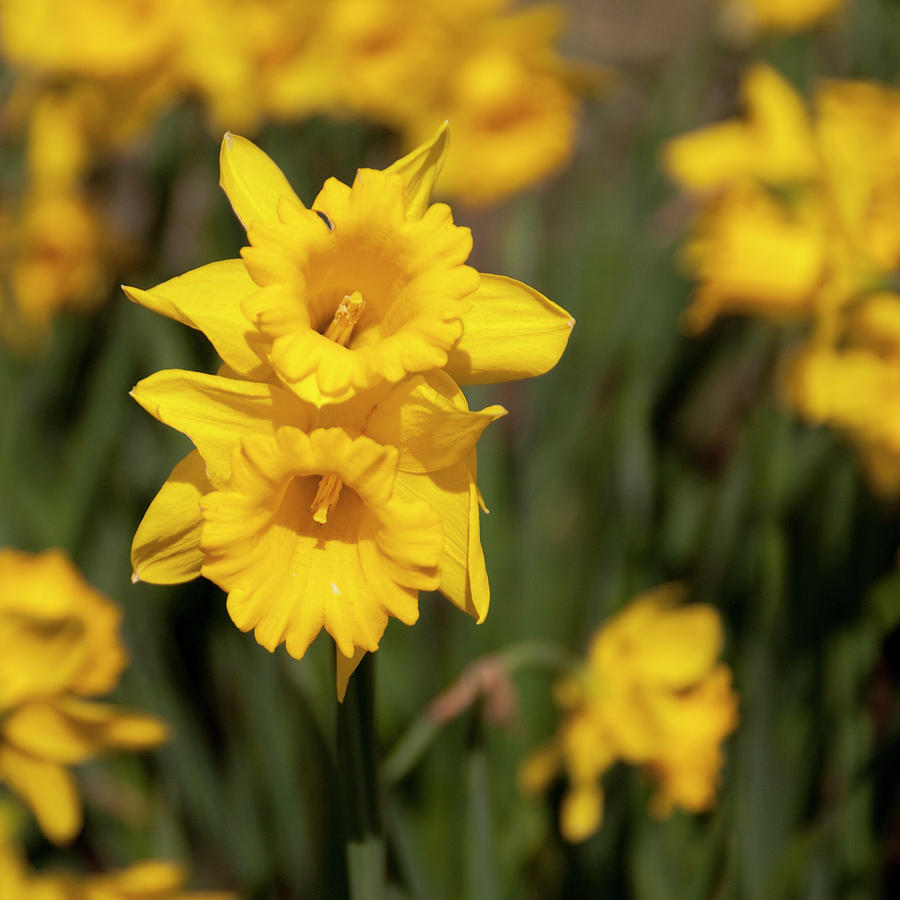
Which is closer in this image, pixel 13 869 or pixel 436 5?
pixel 13 869

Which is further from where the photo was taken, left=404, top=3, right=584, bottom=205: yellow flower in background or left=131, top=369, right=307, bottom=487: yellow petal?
left=404, top=3, right=584, bottom=205: yellow flower in background

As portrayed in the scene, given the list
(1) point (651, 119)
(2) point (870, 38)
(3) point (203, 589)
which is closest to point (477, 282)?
(3) point (203, 589)

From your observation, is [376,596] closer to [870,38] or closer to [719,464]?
[719,464]

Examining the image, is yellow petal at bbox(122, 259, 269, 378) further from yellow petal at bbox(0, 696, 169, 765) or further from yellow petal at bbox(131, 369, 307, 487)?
yellow petal at bbox(0, 696, 169, 765)

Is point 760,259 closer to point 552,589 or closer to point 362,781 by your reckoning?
point 552,589

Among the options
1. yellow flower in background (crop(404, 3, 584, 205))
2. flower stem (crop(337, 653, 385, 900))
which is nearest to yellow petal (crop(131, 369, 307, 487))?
flower stem (crop(337, 653, 385, 900))

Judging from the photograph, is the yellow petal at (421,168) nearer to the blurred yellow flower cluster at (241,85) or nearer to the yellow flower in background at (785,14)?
the blurred yellow flower cluster at (241,85)

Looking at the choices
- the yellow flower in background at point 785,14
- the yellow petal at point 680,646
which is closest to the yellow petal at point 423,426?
the yellow petal at point 680,646

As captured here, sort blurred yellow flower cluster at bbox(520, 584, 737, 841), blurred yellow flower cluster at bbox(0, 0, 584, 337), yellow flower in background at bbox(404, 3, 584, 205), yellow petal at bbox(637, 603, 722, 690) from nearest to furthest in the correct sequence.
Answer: blurred yellow flower cluster at bbox(520, 584, 737, 841)
yellow petal at bbox(637, 603, 722, 690)
blurred yellow flower cluster at bbox(0, 0, 584, 337)
yellow flower in background at bbox(404, 3, 584, 205)

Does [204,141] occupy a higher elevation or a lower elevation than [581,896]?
higher
